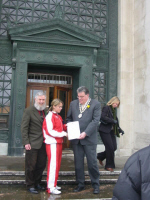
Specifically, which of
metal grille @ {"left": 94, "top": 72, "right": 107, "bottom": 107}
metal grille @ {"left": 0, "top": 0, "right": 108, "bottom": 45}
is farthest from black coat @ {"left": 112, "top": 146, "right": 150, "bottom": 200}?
metal grille @ {"left": 0, "top": 0, "right": 108, "bottom": 45}

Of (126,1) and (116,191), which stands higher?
(126,1)

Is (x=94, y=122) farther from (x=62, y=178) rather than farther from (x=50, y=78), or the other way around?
(x=50, y=78)

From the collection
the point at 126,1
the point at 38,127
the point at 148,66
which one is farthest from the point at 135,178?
the point at 126,1

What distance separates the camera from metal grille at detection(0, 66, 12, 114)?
8883 millimetres

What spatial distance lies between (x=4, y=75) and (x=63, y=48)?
2.46 metres

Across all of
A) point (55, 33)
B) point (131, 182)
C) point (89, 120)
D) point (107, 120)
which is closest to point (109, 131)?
point (107, 120)

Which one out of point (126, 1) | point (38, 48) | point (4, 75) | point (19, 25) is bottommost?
point (4, 75)

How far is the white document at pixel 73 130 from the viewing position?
189 inches

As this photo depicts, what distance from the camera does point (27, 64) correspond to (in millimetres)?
8930

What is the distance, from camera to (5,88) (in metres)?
8.95

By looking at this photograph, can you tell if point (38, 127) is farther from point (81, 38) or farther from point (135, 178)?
point (81, 38)

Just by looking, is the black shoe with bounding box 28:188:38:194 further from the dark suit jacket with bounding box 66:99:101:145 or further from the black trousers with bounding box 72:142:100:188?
the dark suit jacket with bounding box 66:99:101:145

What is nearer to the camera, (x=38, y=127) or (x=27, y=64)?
(x=38, y=127)

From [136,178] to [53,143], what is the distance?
Result: 11.0 ft
